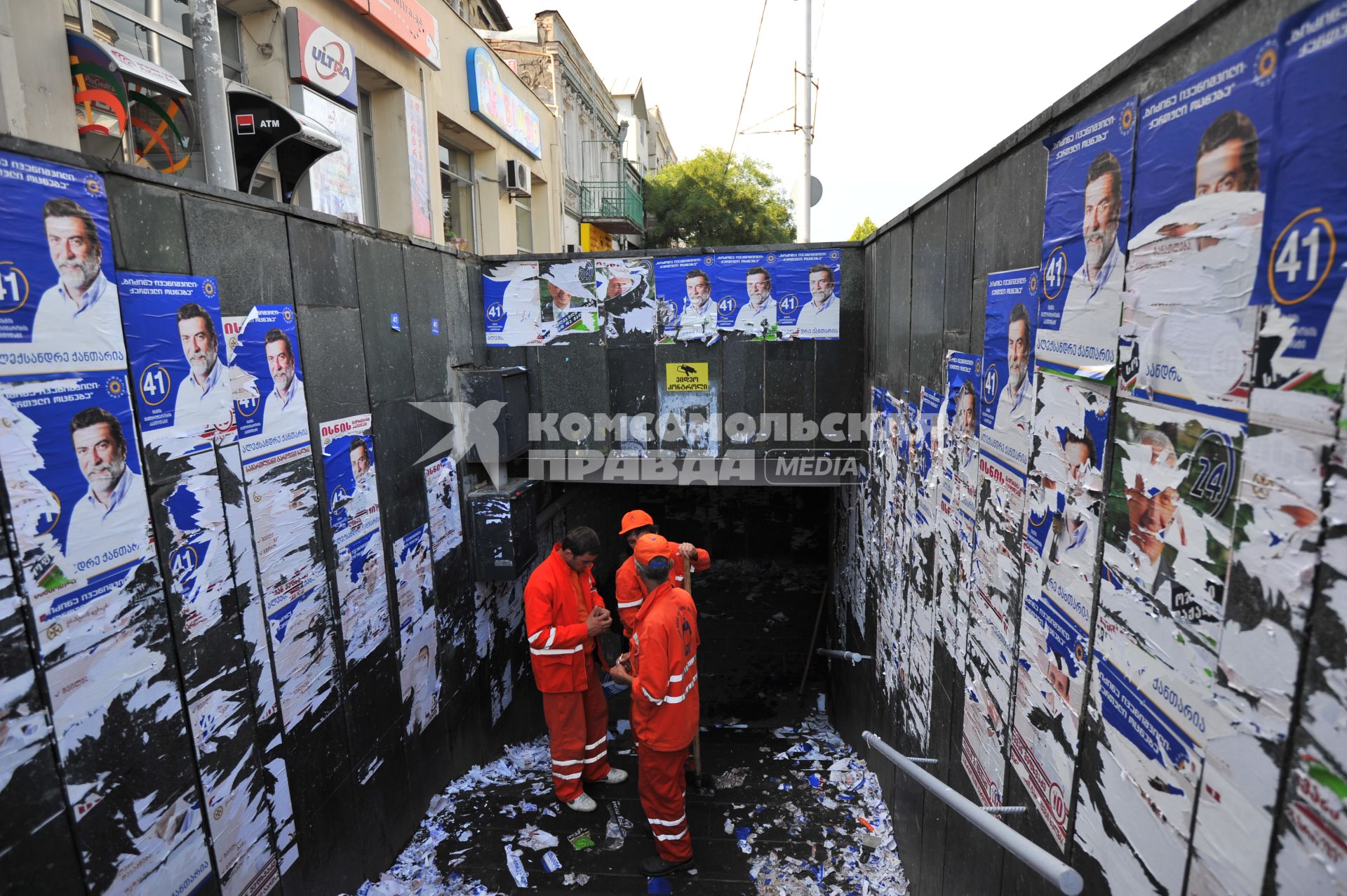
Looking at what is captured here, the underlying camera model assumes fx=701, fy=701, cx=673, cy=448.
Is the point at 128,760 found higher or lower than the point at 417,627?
higher

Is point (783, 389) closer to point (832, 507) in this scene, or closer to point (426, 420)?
point (832, 507)

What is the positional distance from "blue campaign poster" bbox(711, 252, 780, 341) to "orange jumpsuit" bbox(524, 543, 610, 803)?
253 cm

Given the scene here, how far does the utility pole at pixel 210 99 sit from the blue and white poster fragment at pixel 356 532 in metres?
1.71

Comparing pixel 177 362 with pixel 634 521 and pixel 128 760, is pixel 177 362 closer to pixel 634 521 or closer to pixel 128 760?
pixel 128 760

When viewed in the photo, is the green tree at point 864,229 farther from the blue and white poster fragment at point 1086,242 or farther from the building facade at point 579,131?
the blue and white poster fragment at point 1086,242

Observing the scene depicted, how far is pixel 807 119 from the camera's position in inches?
507

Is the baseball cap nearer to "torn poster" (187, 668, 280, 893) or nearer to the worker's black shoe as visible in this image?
the worker's black shoe

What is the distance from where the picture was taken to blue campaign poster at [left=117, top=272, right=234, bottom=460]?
2.69 m

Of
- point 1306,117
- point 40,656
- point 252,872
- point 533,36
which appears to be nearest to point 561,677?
point 252,872

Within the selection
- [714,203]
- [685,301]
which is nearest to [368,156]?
[685,301]

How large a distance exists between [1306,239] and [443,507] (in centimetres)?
486

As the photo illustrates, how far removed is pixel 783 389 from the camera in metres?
6.14

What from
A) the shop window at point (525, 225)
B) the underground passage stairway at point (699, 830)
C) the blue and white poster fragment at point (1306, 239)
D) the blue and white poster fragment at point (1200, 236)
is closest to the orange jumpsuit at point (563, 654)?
the underground passage stairway at point (699, 830)

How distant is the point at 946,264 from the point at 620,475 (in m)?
3.79
